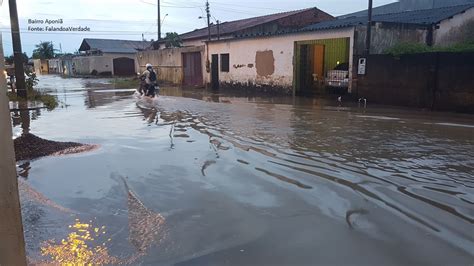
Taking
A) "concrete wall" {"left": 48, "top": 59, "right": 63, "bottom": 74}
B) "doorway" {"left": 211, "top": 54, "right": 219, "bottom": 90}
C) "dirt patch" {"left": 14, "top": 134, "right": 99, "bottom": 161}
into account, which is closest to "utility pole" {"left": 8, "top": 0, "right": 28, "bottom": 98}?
"dirt patch" {"left": 14, "top": 134, "right": 99, "bottom": 161}

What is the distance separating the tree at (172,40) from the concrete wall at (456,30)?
1008 inches

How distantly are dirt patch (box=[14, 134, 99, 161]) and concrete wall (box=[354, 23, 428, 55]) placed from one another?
1257cm

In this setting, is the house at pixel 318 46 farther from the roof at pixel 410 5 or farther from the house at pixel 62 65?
the house at pixel 62 65

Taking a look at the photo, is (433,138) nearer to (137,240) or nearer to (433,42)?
(137,240)

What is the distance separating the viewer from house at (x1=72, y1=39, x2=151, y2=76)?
2112 inches

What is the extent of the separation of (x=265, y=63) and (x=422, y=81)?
→ 33.3 ft

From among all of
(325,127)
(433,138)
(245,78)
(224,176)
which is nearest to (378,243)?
(224,176)

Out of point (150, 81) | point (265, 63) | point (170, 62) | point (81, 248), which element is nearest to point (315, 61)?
point (265, 63)

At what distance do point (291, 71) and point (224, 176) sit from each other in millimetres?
15829

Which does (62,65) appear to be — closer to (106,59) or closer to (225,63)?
(106,59)

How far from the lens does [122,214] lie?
4883 mm

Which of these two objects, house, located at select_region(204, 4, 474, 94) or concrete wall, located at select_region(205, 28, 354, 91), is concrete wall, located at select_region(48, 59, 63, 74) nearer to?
concrete wall, located at select_region(205, 28, 354, 91)

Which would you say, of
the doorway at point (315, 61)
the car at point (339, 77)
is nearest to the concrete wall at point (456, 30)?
the doorway at point (315, 61)

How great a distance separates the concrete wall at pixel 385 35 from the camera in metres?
17.4
